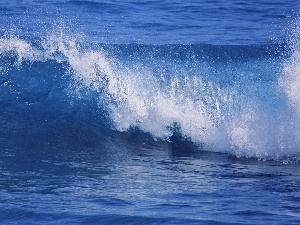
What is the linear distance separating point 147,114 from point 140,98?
41 cm

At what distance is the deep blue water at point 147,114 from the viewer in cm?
743

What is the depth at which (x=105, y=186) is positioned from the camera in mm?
8203

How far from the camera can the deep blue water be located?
24.4 feet

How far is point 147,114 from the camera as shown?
→ 1200cm

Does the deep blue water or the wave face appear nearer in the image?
the deep blue water

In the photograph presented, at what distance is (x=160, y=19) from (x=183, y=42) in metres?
2.26

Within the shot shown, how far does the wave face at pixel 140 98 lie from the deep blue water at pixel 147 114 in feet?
0.08

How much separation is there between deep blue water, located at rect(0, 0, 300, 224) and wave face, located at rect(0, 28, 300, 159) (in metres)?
0.03

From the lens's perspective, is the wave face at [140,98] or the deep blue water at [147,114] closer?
the deep blue water at [147,114]

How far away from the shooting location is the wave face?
11.0m

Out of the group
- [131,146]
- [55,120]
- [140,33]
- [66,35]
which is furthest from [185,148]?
[140,33]

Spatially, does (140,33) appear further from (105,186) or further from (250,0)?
(105,186)

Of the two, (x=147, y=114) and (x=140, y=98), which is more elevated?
(x=140, y=98)

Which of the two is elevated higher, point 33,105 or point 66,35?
point 66,35
